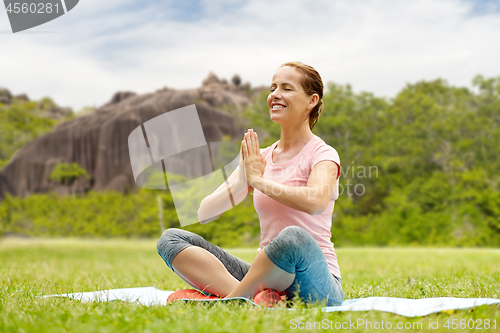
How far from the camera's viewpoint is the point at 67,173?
32156 millimetres

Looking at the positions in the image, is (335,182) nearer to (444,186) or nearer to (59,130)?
(444,186)

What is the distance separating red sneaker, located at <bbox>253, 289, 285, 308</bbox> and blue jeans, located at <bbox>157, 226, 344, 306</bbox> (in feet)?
0.33

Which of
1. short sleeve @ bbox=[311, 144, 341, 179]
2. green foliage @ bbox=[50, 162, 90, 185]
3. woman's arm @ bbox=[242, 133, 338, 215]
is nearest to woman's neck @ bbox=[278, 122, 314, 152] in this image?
short sleeve @ bbox=[311, 144, 341, 179]

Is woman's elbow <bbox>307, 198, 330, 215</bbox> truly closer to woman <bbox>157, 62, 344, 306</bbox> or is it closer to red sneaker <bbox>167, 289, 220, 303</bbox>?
woman <bbox>157, 62, 344, 306</bbox>

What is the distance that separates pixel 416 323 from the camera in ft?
6.62

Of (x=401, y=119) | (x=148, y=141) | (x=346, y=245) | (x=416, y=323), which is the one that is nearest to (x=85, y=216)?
(x=346, y=245)

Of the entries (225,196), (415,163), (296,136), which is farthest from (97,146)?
(296,136)

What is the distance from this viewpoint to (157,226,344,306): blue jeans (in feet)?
7.38

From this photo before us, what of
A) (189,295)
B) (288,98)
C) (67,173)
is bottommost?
(67,173)

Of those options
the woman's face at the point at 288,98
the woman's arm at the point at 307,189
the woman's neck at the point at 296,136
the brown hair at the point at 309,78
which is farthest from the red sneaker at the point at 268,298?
the brown hair at the point at 309,78

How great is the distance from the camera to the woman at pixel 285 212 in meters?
2.31

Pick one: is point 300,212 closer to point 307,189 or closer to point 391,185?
point 307,189

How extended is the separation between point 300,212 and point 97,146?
31.8 metres

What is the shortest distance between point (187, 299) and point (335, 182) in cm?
109
